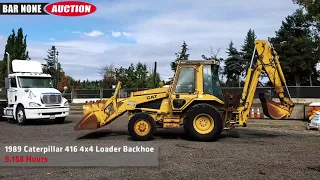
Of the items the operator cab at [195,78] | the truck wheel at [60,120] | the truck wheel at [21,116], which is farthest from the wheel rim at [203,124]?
the truck wheel at [21,116]

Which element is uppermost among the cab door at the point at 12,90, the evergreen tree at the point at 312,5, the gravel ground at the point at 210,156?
the evergreen tree at the point at 312,5

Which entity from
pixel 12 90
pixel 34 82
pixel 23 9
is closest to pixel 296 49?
pixel 34 82

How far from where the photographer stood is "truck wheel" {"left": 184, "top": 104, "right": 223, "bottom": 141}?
1256 cm

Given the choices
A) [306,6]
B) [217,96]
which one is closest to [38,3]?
[217,96]

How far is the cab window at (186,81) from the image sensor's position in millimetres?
13031

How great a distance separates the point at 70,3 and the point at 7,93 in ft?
30.2

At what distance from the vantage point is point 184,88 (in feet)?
42.9

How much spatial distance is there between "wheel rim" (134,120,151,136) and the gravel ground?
422 mm

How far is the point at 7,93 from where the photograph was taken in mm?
20469

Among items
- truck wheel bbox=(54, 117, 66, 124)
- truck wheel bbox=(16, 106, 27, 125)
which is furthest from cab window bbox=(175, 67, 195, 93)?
truck wheel bbox=(16, 106, 27, 125)

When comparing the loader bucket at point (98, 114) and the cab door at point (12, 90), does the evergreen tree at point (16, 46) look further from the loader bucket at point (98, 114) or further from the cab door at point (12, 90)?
the loader bucket at point (98, 114)

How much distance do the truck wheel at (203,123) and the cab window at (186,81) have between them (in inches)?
27.7

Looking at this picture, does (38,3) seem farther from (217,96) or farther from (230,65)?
(230,65)

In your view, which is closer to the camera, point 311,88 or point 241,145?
point 241,145
